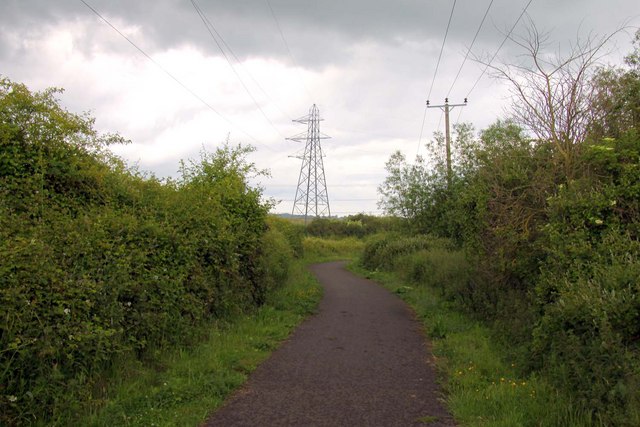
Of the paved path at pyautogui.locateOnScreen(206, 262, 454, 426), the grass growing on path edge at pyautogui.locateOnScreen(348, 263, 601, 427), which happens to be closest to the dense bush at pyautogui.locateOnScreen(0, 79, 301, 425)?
the paved path at pyautogui.locateOnScreen(206, 262, 454, 426)

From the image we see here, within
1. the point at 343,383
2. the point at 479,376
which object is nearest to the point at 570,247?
the point at 479,376

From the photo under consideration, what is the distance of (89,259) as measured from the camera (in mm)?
5875

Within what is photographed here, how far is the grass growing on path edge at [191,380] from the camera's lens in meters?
5.12

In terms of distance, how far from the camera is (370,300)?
15828mm

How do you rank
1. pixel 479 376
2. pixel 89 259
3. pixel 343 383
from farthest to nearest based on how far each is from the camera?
pixel 479 376 → pixel 343 383 → pixel 89 259

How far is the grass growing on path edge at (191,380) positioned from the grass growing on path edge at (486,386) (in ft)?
9.12

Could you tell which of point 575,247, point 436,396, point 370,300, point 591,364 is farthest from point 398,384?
point 370,300

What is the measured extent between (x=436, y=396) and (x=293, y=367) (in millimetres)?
2238

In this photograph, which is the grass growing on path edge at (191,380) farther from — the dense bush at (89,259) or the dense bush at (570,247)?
the dense bush at (570,247)

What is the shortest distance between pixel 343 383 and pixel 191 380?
6.42ft

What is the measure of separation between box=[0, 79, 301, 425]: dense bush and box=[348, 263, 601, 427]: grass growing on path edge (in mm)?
3981

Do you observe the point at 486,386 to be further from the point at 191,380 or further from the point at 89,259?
the point at 89,259

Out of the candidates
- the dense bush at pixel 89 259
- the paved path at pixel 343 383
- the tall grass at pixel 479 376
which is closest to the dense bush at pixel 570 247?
the tall grass at pixel 479 376

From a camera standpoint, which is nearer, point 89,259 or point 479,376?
point 89,259
